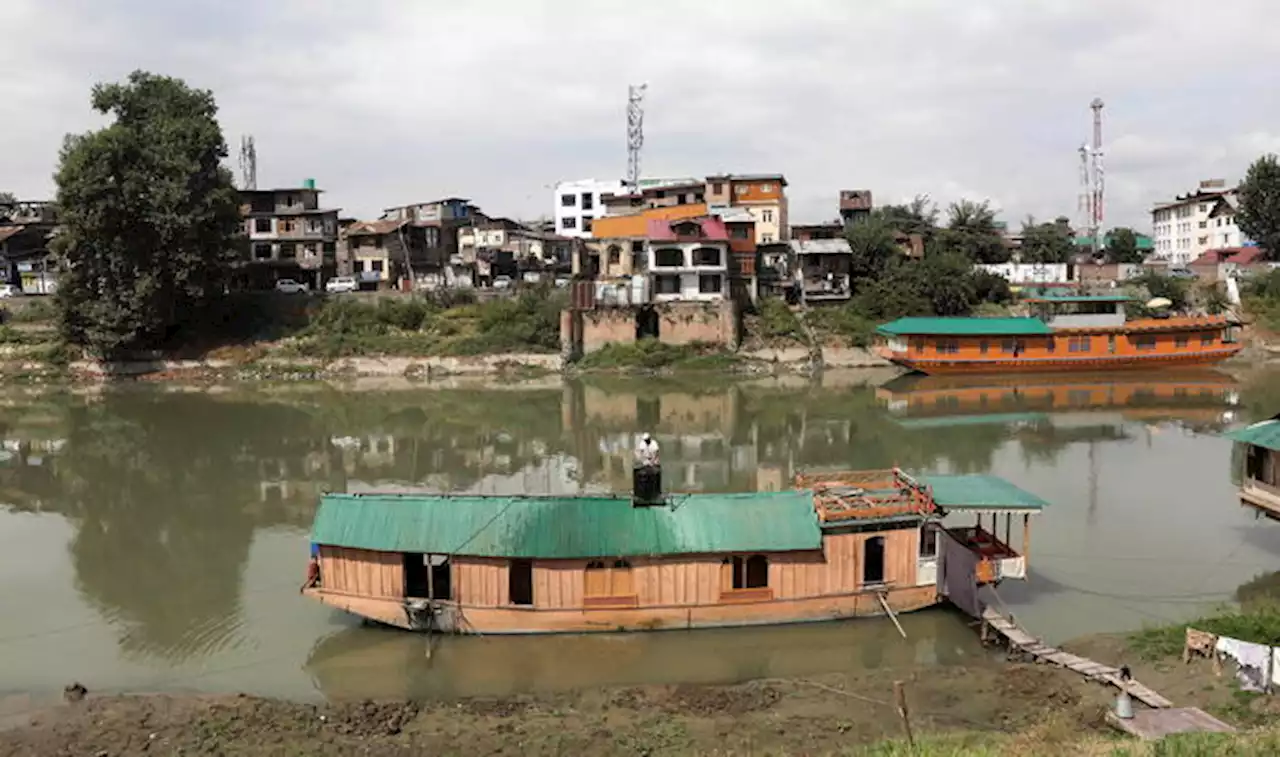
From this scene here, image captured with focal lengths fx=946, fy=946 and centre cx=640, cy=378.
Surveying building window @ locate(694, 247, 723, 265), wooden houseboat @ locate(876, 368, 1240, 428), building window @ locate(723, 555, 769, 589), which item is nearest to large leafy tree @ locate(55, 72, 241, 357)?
building window @ locate(694, 247, 723, 265)

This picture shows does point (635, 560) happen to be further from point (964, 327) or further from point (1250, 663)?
point (964, 327)

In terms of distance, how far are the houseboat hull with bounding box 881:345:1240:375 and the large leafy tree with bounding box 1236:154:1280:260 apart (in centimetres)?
2715

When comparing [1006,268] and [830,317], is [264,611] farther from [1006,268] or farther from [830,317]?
[1006,268]

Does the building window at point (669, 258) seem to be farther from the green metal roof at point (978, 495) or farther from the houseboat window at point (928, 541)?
the houseboat window at point (928, 541)

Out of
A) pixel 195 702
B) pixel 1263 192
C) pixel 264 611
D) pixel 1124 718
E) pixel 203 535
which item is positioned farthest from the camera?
pixel 1263 192

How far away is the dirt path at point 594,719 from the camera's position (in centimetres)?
1108

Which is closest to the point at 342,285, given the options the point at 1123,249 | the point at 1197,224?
the point at 1123,249

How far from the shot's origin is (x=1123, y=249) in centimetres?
7712

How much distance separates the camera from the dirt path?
11.1 meters

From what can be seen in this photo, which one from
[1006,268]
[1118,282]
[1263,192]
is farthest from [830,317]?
[1263,192]

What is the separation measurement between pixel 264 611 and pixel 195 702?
12.5 ft

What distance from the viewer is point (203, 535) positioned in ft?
69.3

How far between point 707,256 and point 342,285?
73.9 feet

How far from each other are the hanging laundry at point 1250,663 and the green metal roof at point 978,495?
3.31 metres
